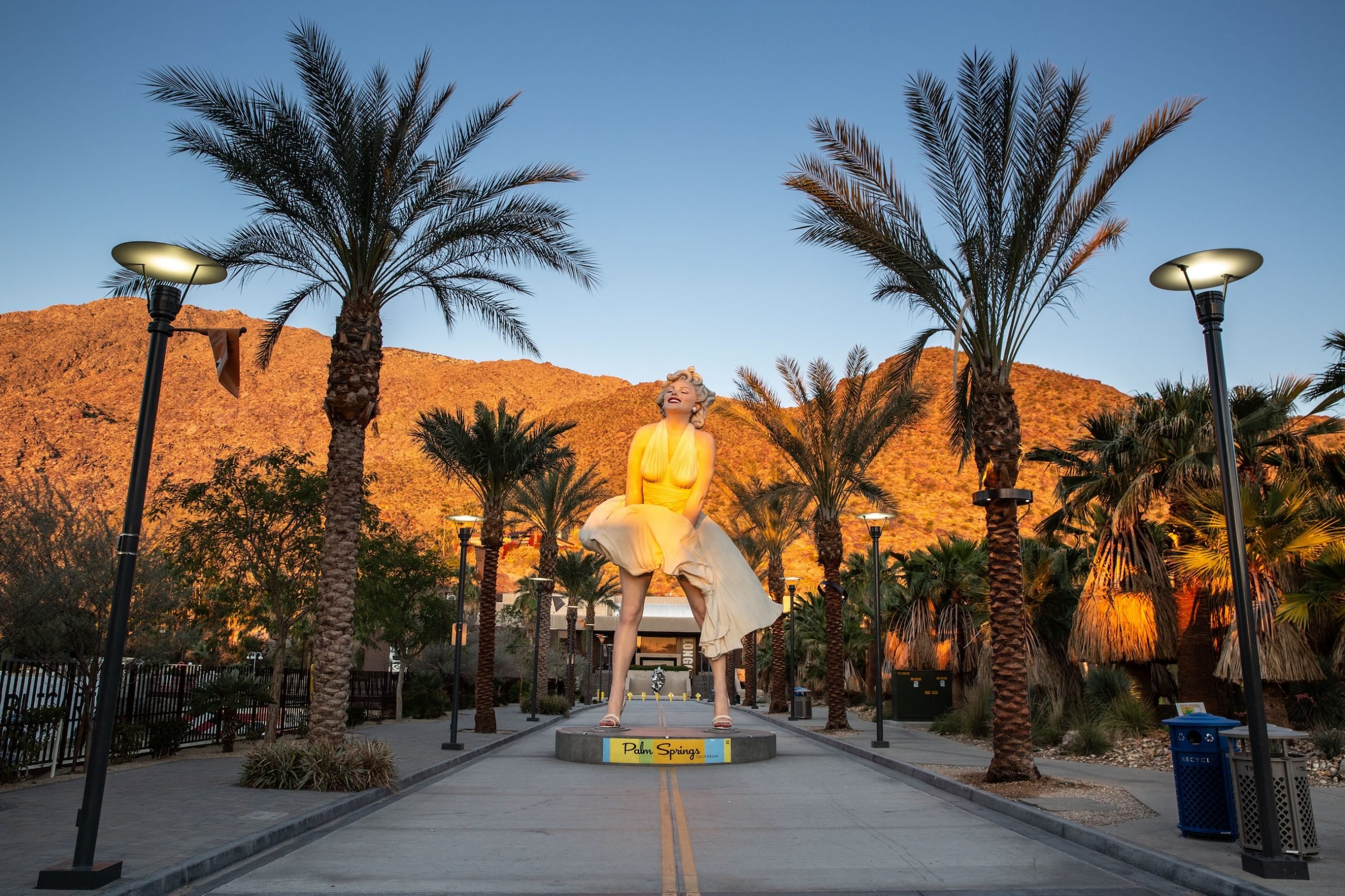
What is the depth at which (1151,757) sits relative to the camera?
15.4 metres

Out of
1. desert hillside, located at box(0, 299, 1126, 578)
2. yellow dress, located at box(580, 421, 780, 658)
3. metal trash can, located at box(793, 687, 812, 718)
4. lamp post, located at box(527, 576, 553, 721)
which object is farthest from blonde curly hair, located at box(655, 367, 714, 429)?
desert hillside, located at box(0, 299, 1126, 578)

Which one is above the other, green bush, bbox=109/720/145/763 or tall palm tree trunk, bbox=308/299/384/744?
tall palm tree trunk, bbox=308/299/384/744

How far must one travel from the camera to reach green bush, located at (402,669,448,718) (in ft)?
104

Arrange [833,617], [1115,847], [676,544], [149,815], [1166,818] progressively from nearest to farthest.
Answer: [1115,847] → [149,815] → [1166,818] → [676,544] → [833,617]

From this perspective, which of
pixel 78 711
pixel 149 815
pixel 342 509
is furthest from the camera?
pixel 78 711

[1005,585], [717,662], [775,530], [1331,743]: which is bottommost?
[1331,743]

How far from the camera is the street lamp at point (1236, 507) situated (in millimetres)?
6613

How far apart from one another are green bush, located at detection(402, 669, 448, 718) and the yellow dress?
17343 millimetres

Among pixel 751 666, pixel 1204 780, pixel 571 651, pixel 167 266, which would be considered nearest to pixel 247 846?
pixel 167 266

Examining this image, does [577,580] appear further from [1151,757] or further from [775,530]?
[1151,757]

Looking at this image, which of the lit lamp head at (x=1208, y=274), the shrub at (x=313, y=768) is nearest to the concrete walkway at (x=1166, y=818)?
the lit lamp head at (x=1208, y=274)

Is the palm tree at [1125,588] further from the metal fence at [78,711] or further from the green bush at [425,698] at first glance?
the green bush at [425,698]

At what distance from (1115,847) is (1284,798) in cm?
135

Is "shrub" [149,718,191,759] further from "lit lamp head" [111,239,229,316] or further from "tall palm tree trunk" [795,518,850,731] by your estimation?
"tall palm tree trunk" [795,518,850,731]
